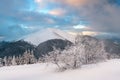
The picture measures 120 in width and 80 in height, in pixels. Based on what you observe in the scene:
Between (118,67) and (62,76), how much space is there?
1008 centimetres

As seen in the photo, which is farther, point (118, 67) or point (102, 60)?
point (102, 60)

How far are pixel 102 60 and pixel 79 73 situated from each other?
1257 cm

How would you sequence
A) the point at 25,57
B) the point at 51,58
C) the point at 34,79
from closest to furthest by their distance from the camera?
the point at 34,79 → the point at 51,58 → the point at 25,57

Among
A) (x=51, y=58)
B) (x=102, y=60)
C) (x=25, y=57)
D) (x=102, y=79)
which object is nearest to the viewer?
(x=102, y=79)

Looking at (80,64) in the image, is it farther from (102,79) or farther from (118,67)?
Answer: (102,79)

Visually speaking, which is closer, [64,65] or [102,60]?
[64,65]

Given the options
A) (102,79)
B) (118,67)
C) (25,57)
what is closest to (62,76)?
(102,79)

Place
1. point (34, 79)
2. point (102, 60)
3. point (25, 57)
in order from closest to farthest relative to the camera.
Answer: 1. point (34, 79)
2. point (102, 60)
3. point (25, 57)

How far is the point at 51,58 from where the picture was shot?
1555 inches

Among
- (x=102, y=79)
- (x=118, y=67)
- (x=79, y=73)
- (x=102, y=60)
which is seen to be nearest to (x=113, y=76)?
(x=102, y=79)

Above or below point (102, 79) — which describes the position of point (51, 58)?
above

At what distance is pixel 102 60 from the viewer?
48.6 m

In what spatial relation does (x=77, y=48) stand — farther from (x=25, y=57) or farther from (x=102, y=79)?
(x=25, y=57)

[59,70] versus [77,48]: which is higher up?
[77,48]
